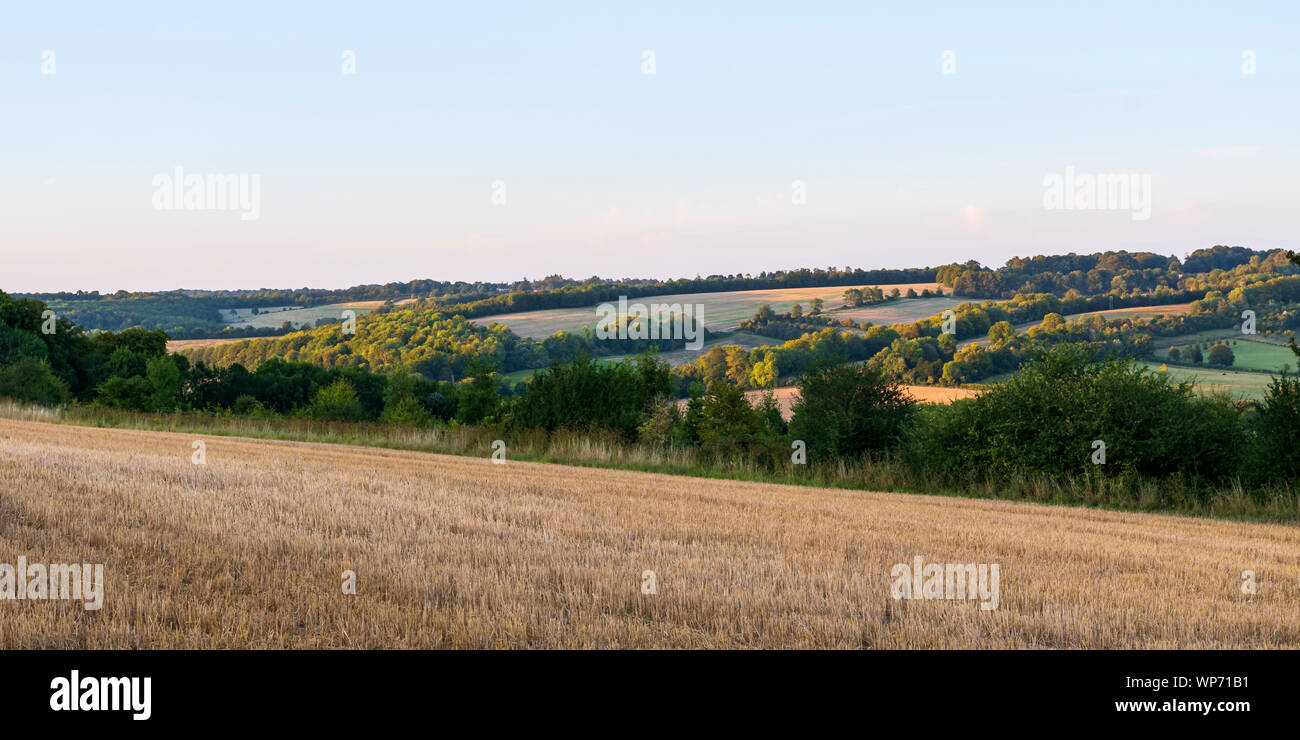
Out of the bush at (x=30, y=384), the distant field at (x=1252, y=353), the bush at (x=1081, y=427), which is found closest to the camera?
the bush at (x=1081, y=427)

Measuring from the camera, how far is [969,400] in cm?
2597

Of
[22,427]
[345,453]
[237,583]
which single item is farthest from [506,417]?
[237,583]

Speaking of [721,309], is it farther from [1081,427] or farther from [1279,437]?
[1279,437]

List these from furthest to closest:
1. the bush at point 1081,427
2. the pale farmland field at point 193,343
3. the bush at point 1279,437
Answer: the pale farmland field at point 193,343 → the bush at point 1081,427 → the bush at point 1279,437

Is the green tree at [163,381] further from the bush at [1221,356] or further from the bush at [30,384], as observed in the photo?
the bush at [1221,356]

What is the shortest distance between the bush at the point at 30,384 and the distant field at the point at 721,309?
59.5 meters

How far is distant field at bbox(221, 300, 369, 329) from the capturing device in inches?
5919

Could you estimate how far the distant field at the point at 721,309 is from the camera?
118062 mm

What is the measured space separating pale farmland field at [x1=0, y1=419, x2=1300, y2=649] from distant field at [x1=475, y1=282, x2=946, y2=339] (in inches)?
3871

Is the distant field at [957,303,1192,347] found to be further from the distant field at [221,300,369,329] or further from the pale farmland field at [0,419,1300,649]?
the distant field at [221,300,369,329]

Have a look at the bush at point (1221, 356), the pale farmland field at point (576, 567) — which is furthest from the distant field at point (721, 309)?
the pale farmland field at point (576, 567)

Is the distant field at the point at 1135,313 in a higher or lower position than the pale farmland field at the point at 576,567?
higher
